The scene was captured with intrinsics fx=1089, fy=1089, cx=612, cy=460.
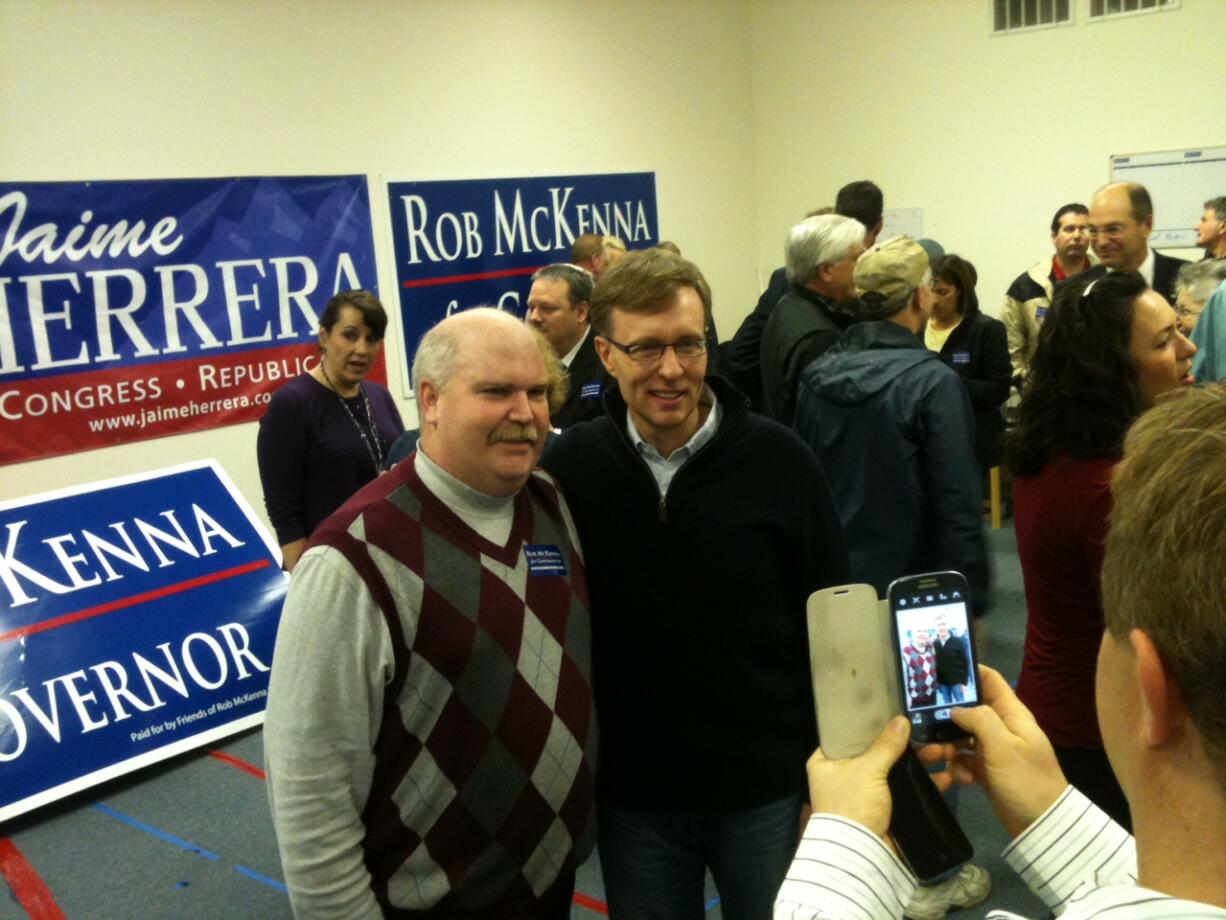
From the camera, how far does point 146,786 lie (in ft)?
12.6

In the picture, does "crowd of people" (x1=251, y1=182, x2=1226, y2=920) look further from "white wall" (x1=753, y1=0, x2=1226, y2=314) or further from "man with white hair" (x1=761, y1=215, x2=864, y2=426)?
"white wall" (x1=753, y1=0, x2=1226, y2=314)

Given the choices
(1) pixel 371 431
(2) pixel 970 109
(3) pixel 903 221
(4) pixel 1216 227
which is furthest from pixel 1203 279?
(3) pixel 903 221

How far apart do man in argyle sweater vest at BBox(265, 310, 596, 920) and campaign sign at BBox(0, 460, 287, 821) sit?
2665mm

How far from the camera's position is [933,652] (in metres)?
1.30

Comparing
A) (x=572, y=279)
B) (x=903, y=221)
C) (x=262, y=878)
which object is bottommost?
(x=262, y=878)

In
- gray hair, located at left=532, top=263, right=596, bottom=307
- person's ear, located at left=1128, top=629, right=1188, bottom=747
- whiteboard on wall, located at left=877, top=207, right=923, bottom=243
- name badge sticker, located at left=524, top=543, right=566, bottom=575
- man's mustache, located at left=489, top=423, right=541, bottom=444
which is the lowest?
name badge sticker, located at left=524, top=543, right=566, bottom=575

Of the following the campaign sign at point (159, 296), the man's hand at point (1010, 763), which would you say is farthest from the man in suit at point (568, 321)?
the campaign sign at point (159, 296)

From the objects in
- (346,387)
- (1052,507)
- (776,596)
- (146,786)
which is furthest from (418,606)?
(146,786)

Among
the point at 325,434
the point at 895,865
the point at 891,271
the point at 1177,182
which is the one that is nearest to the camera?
the point at 895,865

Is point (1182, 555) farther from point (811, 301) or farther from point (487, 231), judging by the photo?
point (487, 231)

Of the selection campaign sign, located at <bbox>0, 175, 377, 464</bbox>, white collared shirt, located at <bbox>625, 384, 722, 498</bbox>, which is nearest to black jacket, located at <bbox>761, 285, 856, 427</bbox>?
white collared shirt, located at <bbox>625, 384, 722, 498</bbox>

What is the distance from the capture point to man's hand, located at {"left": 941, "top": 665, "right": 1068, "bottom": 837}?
1.07 m

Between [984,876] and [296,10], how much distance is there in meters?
4.83

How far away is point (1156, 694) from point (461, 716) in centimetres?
100
